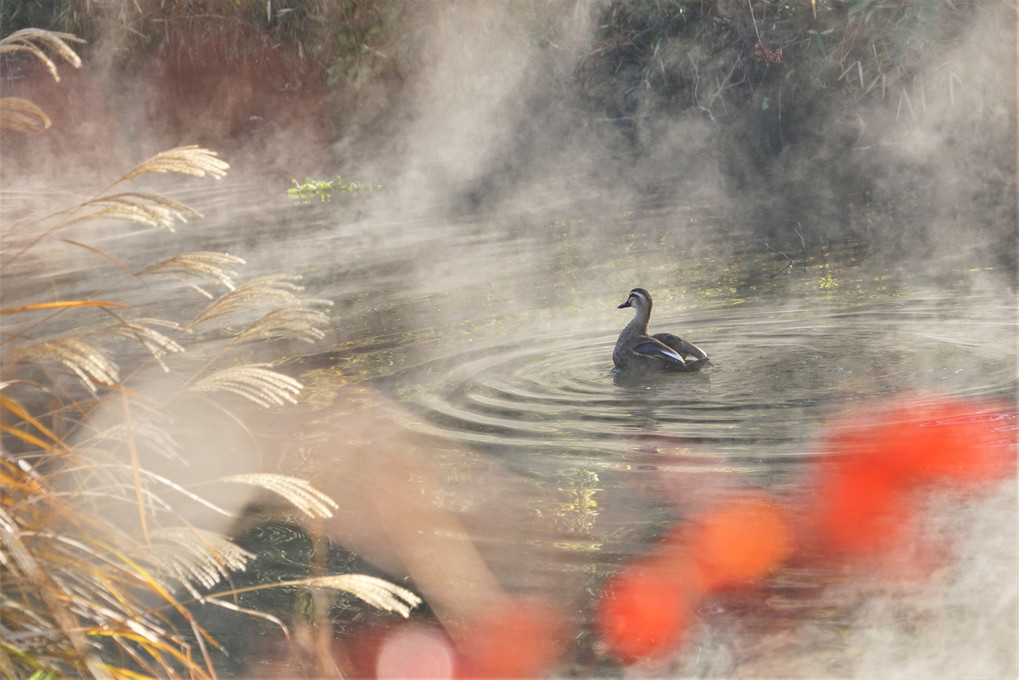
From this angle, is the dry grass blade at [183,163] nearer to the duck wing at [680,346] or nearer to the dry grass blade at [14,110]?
the dry grass blade at [14,110]

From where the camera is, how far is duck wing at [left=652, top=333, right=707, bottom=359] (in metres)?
6.45

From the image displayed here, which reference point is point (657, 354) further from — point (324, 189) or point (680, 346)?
point (324, 189)

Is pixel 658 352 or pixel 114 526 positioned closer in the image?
pixel 114 526

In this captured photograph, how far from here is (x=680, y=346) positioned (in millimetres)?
6527

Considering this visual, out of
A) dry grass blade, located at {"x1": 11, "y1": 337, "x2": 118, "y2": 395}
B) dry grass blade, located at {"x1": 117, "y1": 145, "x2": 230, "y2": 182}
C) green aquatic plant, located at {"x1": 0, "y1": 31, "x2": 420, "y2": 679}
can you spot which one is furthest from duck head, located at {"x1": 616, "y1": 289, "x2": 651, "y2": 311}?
A: dry grass blade, located at {"x1": 11, "y1": 337, "x2": 118, "y2": 395}

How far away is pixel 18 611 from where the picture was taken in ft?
8.04

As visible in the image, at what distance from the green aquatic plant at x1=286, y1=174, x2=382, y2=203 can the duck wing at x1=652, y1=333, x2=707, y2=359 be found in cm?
1088

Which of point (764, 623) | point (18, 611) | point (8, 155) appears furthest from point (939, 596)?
point (8, 155)

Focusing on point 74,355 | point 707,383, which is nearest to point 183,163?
point 74,355

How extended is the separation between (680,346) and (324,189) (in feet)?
38.2

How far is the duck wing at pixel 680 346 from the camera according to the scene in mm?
6448

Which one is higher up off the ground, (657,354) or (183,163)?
(183,163)

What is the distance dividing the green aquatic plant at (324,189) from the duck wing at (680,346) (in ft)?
35.7

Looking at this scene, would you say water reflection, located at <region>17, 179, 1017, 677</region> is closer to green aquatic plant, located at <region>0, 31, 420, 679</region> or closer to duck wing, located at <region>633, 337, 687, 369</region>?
duck wing, located at <region>633, 337, 687, 369</region>
